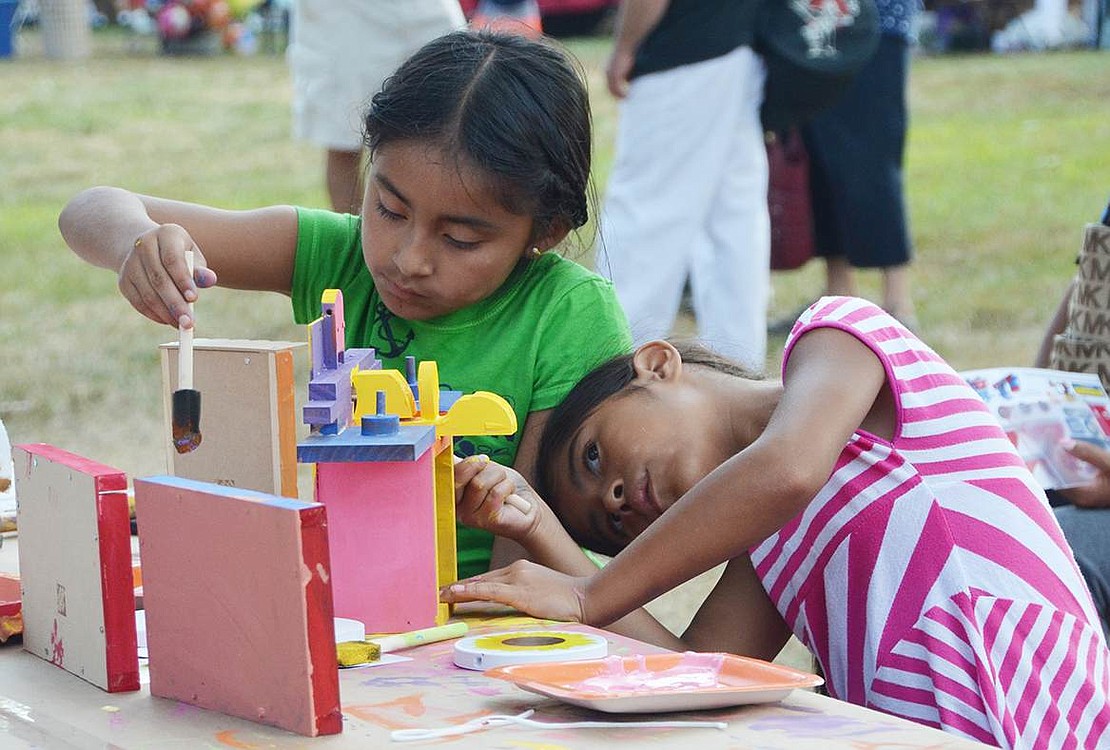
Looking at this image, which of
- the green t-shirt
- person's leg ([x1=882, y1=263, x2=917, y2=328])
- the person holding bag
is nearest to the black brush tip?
the green t-shirt

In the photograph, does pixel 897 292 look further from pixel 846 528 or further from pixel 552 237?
pixel 846 528

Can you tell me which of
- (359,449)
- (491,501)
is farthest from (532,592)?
(359,449)

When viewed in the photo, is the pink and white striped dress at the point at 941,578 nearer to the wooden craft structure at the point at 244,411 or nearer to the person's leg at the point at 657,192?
the wooden craft structure at the point at 244,411

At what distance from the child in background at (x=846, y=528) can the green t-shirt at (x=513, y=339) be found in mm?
105

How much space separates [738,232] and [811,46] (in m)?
0.51

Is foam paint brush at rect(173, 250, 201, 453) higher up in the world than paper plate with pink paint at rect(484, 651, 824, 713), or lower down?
higher up

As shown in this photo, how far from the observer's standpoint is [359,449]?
1316 millimetres

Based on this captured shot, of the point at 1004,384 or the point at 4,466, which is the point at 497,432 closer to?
the point at 4,466

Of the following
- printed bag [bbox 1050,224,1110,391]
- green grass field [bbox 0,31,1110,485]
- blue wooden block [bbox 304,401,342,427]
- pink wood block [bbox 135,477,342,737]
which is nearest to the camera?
pink wood block [bbox 135,477,342,737]

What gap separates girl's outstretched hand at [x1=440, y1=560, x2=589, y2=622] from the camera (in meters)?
1.42

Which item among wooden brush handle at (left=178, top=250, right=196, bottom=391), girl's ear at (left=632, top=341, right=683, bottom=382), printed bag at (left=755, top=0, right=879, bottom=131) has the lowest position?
girl's ear at (left=632, top=341, right=683, bottom=382)

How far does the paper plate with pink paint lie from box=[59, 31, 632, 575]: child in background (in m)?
0.54

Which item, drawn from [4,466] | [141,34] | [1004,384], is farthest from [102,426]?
[141,34]

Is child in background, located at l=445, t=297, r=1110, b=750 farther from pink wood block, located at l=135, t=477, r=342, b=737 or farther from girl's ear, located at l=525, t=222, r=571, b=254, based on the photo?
pink wood block, located at l=135, t=477, r=342, b=737
